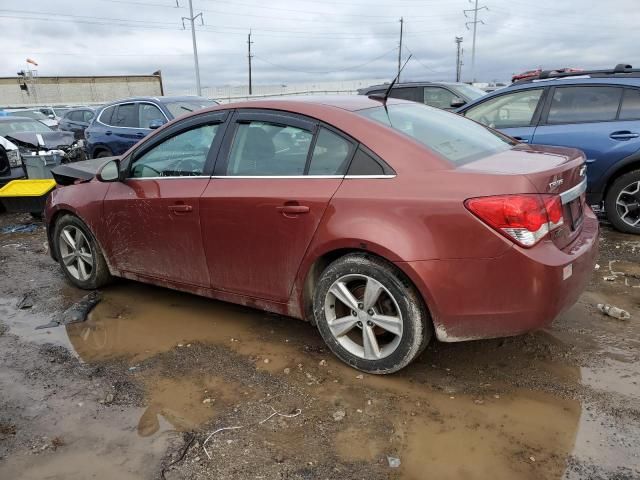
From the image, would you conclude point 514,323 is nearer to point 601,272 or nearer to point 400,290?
point 400,290

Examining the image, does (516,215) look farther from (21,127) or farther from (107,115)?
(21,127)

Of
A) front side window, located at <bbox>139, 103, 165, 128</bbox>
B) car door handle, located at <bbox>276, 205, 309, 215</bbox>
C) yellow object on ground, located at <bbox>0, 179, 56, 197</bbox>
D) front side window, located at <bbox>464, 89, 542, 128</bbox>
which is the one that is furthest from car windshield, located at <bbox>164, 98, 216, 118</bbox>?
car door handle, located at <bbox>276, 205, 309, 215</bbox>

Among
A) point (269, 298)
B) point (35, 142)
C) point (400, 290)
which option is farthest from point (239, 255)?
point (35, 142)

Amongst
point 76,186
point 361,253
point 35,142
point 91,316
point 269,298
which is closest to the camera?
point 361,253

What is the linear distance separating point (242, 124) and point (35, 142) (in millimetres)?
8679

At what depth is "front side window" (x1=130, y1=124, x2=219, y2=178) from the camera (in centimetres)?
373

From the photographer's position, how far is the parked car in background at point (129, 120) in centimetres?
957

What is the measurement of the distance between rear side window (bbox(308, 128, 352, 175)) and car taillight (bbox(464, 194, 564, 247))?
821 millimetres

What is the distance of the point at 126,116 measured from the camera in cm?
1011

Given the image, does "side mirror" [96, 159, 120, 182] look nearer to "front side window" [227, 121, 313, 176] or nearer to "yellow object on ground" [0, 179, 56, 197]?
"front side window" [227, 121, 313, 176]

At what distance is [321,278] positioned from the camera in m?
3.17

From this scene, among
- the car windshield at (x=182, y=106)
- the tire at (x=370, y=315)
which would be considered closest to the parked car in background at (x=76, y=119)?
the car windshield at (x=182, y=106)

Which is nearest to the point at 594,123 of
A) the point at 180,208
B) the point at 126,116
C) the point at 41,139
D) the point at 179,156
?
the point at 179,156

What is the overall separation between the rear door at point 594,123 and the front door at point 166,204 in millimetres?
4103
